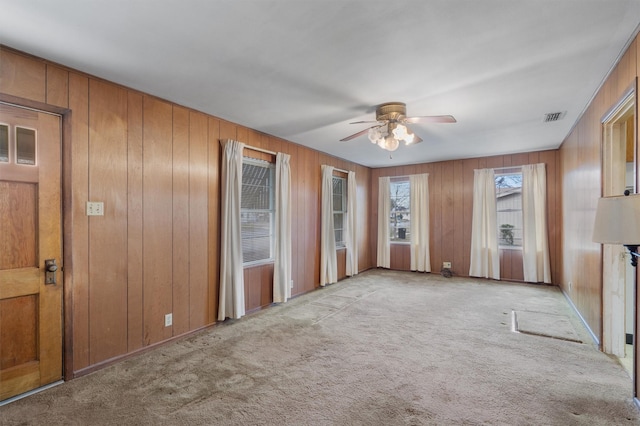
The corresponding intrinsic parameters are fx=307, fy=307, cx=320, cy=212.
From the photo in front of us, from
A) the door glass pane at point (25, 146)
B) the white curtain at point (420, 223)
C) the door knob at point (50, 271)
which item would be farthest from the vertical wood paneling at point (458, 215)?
the door glass pane at point (25, 146)

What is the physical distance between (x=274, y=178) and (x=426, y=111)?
91.5 inches

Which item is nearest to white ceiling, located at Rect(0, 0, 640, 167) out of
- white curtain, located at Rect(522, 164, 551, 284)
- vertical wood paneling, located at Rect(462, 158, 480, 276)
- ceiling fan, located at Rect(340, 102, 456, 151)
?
ceiling fan, located at Rect(340, 102, 456, 151)

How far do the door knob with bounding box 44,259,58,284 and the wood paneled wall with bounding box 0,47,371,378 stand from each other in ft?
0.31

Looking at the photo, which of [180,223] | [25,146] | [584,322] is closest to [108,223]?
[180,223]

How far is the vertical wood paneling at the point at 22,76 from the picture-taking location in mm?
2201

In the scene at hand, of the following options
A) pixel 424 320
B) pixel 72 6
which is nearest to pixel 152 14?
pixel 72 6

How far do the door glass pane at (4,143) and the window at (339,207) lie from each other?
4899 mm

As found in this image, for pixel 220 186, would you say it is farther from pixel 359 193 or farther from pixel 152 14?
pixel 359 193

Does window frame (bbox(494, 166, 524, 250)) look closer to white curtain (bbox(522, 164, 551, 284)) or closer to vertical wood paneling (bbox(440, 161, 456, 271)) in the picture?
white curtain (bbox(522, 164, 551, 284))

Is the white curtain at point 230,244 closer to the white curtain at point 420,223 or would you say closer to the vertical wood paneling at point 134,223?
the vertical wood paneling at point 134,223

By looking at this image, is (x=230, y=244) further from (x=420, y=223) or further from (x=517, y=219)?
(x=517, y=219)

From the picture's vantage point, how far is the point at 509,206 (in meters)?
6.15

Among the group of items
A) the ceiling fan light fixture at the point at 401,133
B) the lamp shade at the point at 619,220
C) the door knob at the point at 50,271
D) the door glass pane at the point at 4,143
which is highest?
the ceiling fan light fixture at the point at 401,133

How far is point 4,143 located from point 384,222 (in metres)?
6.44
